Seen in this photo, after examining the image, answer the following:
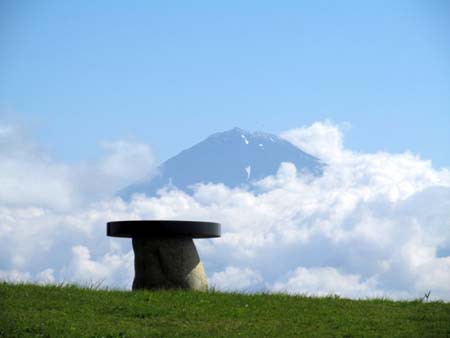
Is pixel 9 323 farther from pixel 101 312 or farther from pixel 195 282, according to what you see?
pixel 195 282

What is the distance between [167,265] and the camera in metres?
17.2

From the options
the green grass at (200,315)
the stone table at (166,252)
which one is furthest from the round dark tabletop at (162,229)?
the green grass at (200,315)

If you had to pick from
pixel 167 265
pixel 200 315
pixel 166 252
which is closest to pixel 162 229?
pixel 166 252

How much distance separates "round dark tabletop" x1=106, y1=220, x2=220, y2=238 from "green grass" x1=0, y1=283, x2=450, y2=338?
1510mm

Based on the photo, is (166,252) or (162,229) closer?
(162,229)

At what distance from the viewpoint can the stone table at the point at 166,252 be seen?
17062 millimetres

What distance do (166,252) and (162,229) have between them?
2.05 feet

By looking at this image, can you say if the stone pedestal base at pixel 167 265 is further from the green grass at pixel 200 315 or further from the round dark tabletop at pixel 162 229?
the green grass at pixel 200 315

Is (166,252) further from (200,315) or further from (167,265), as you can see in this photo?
(200,315)

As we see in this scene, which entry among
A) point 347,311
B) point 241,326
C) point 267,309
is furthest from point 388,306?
point 241,326

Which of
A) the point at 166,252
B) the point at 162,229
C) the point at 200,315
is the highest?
the point at 162,229

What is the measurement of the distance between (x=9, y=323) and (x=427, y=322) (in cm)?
818

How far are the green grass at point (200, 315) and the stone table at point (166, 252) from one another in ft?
3.02

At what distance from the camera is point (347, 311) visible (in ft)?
50.1
